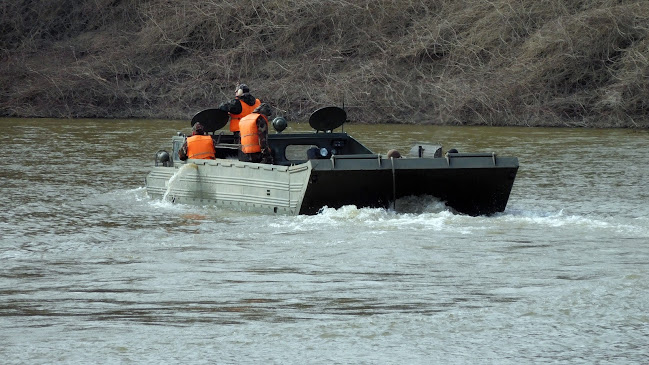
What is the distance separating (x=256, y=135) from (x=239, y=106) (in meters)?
1.04

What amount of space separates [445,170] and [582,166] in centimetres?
814

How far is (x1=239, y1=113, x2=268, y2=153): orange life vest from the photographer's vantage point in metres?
15.2

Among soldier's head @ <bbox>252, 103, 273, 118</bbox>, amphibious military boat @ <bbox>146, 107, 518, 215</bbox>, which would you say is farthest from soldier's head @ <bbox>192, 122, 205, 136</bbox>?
soldier's head @ <bbox>252, 103, 273, 118</bbox>

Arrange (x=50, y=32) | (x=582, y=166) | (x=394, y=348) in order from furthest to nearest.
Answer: (x=50, y=32) < (x=582, y=166) < (x=394, y=348)

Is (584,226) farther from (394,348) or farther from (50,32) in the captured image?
(50,32)

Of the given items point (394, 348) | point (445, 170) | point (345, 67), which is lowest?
point (394, 348)

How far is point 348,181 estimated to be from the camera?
44.5 feet

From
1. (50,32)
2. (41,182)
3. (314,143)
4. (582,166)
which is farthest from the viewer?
(50,32)

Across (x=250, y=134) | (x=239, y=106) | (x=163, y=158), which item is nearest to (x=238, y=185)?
(x=250, y=134)

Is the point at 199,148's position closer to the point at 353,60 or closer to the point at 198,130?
the point at 198,130

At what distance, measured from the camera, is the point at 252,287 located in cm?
992

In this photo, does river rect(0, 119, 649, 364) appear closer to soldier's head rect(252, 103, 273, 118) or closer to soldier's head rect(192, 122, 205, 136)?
soldier's head rect(192, 122, 205, 136)

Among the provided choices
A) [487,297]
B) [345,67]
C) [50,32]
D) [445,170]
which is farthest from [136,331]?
[50,32]

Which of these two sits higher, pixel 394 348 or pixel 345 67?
pixel 345 67
